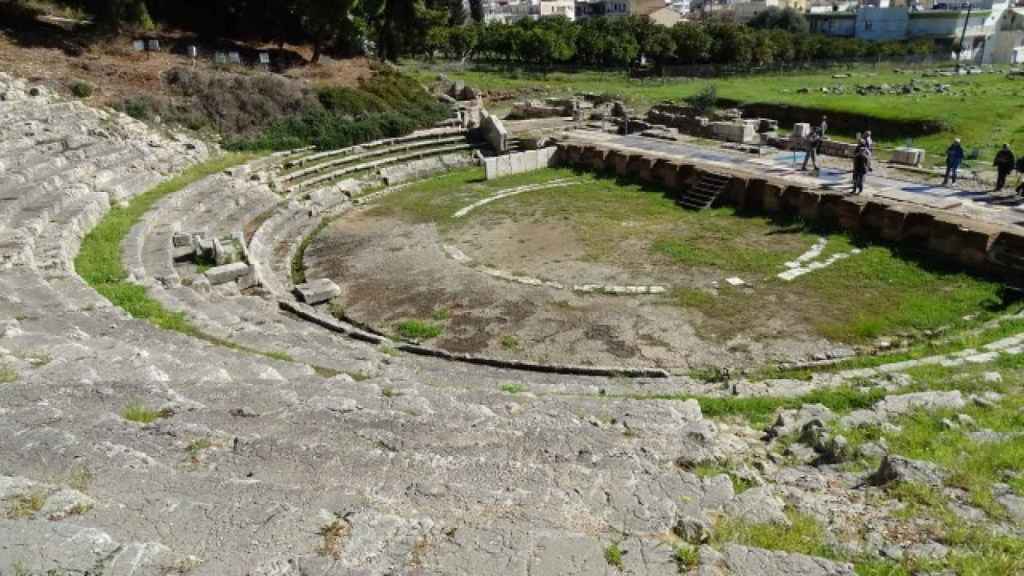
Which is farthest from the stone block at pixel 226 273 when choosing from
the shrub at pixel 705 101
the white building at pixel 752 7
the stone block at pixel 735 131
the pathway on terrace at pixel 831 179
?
the white building at pixel 752 7

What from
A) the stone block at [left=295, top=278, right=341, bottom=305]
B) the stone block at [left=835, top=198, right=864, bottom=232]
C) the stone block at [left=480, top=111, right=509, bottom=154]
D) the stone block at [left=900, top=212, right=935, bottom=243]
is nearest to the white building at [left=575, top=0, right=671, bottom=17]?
the stone block at [left=480, top=111, right=509, bottom=154]

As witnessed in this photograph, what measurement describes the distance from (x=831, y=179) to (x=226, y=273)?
1884 centimetres

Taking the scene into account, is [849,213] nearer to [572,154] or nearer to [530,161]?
[572,154]

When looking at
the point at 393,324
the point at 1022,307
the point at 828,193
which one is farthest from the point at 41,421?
the point at 828,193

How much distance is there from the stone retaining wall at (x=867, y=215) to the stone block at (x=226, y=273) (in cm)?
1516

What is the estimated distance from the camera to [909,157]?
26.0 m

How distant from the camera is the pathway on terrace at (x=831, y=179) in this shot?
19.9 metres

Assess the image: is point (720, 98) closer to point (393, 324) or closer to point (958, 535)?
point (393, 324)

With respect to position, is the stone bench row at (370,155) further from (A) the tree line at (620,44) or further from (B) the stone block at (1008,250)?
(A) the tree line at (620,44)

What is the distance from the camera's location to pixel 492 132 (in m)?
33.2

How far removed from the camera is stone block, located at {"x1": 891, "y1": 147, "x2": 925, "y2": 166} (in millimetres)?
25891

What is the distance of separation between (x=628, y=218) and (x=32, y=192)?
16435mm

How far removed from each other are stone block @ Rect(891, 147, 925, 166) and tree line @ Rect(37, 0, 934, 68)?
25358 mm

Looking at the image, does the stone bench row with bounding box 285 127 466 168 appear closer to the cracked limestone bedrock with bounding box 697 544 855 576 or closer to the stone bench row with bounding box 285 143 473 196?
the stone bench row with bounding box 285 143 473 196
